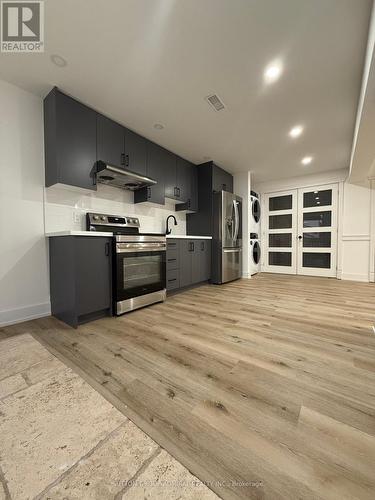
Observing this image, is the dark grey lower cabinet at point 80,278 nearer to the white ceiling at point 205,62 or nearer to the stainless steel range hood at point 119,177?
the stainless steel range hood at point 119,177

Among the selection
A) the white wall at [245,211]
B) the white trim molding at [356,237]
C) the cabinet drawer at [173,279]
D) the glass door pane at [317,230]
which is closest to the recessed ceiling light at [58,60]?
the cabinet drawer at [173,279]

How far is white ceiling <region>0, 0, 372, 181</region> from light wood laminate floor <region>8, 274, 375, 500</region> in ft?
7.61

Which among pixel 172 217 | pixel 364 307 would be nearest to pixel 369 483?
pixel 364 307

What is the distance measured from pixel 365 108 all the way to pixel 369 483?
2.64 metres

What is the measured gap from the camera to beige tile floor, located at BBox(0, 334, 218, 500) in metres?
0.64

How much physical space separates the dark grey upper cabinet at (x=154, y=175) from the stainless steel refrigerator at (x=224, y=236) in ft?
3.78

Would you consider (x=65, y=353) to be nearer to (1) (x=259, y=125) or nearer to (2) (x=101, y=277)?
(2) (x=101, y=277)

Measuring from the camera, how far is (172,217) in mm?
3877

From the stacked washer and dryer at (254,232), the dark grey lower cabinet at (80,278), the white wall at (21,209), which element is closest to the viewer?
the dark grey lower cabinet at (80,278)

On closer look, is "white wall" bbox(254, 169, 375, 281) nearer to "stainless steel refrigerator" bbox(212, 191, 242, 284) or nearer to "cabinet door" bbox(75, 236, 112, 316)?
"stainless steel refrigerator" bbox(212, 191, 242, 284)

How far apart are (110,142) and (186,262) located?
195 centimetres

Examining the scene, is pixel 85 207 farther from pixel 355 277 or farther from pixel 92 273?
pixel 355 277

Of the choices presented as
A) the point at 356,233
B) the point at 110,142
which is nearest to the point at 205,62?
the point at 110,142

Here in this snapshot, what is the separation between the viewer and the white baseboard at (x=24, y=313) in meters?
1.98
